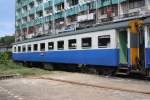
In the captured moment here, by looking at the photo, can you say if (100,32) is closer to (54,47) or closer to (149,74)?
(149,74)

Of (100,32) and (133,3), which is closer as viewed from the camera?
(100,32)

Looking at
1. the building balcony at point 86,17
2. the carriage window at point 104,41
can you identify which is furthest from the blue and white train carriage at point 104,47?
the building balcony at point 86,17

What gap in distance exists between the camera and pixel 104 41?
842 inches

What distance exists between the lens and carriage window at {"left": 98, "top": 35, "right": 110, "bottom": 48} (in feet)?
68.7

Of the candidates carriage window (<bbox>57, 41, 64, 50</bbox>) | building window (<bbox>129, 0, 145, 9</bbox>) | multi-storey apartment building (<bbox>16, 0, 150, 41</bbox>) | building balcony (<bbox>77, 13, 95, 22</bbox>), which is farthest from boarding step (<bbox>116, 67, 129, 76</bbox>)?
building balcony (<bbox>77, 13, 95, 22</bbox>)

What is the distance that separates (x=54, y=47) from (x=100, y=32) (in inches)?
306

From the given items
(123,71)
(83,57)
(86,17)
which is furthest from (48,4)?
(123,71)

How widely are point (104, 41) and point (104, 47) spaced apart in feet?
1.18

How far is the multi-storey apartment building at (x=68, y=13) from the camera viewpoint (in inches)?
1751

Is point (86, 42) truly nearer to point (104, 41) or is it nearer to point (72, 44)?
point (72, 44)

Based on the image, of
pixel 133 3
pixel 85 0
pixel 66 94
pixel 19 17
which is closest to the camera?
pixel 66 94

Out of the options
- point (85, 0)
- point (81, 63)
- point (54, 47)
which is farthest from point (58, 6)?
point (81, 63)

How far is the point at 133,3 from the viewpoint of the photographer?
143ft

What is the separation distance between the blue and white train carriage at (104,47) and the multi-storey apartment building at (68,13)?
11107 mm
